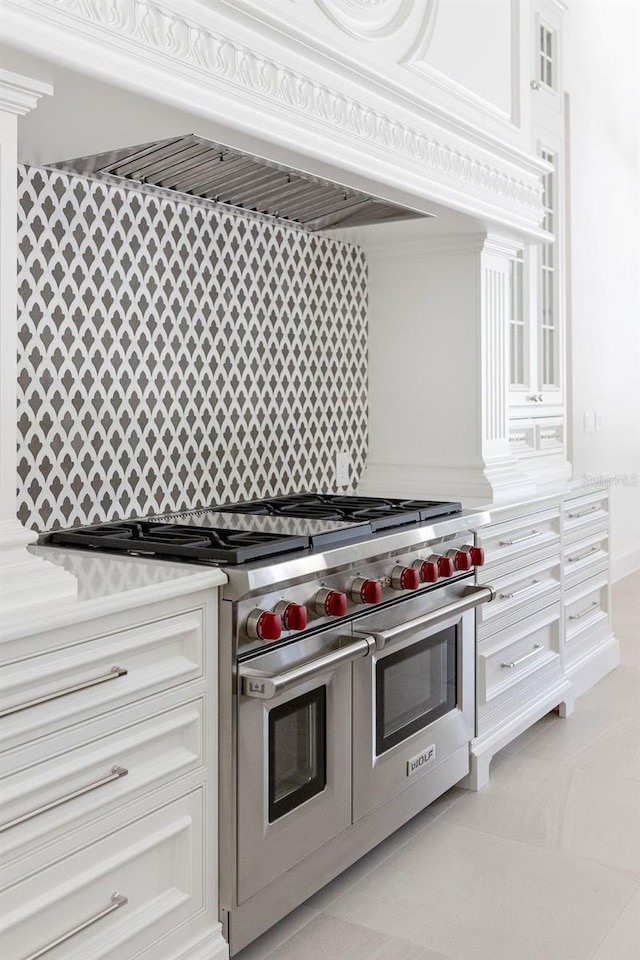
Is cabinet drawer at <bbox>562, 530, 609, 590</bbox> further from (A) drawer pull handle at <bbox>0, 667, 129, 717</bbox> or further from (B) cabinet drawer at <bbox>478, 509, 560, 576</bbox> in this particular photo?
(A) drawer pull handle at <bbox>0, 667, 129, 717</bbox>

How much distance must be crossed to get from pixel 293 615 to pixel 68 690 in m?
0.53

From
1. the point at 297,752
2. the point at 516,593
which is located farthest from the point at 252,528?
the point at 516,593

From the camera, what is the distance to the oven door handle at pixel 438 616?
2246 mm

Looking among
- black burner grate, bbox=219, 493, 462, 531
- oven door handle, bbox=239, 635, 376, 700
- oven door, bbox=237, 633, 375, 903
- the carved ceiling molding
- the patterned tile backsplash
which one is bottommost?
oven door, bbox=237, 633, 375, 903

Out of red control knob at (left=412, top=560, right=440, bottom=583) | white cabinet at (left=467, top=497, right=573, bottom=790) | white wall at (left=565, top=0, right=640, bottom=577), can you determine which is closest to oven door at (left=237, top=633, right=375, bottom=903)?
red control knob at (left=412, top=560, right=440, bottom=583)

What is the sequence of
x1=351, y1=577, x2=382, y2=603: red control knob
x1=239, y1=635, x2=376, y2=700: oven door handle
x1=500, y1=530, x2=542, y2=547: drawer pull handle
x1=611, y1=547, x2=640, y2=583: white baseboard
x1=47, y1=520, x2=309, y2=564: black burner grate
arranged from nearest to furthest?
x1=239, y1=635, x2=376, y2=700: oven door handle
x1=47, y1=520, x2=309, y2=564: black burner grate
x1=351, y1=577, x2=382, y2=603: red control knob
x1=500, y1=530, x2=542, y2=547: drawer pull handle
x1=611, y1=547, x2=640, y2=583: white baseboard

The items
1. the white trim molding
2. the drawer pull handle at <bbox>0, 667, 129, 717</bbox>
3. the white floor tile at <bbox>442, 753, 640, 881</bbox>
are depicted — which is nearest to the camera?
the drawer pull handle at <bbox>0, 667, 129, 717</bbox>

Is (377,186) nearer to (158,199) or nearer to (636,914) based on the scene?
Answer: (158,199)

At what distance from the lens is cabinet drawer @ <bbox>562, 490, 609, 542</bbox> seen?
3.63 meters

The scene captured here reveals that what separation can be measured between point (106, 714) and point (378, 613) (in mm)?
894

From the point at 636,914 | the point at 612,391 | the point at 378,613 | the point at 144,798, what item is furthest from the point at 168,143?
the point at 612,391

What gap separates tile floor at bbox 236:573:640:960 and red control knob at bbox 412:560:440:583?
0.74 metres

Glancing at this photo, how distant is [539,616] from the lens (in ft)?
11.1

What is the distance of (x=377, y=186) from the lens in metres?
2.51
